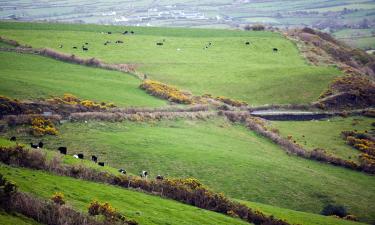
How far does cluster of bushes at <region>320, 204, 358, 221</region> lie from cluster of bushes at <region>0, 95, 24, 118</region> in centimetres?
2621

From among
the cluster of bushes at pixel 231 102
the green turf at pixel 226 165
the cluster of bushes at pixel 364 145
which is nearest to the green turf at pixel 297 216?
the green turf at pixel 226 165

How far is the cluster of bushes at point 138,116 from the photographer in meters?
46.0

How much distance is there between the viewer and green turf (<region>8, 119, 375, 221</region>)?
37719 millimetres

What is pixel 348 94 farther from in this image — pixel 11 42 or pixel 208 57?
pixel 11 42

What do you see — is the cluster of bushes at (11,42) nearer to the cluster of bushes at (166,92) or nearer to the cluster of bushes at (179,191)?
the cluster of bushes at (166,92)

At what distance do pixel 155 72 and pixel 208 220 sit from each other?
50983 mm

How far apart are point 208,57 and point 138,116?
3780 cm

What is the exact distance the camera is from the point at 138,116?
50406 mm

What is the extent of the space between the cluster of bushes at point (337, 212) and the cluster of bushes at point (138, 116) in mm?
20261

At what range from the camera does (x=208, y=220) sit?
26906 millimetres

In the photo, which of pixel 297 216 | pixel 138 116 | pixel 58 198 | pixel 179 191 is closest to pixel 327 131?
pixel 138 116

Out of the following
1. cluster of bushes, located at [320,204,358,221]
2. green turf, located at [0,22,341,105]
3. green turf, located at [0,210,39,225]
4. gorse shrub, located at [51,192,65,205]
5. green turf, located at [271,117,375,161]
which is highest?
green turf, located at [0,22,341,105]

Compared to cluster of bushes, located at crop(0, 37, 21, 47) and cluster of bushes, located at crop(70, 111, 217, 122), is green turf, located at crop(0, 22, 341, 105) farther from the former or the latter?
cluster of bushes, located at crop(70, 111, 217, 122)

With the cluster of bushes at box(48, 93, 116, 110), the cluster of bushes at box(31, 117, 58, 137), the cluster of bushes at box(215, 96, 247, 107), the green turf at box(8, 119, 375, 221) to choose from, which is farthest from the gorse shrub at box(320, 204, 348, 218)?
the cluster of bushes at box(215, 96, 247, 107)
